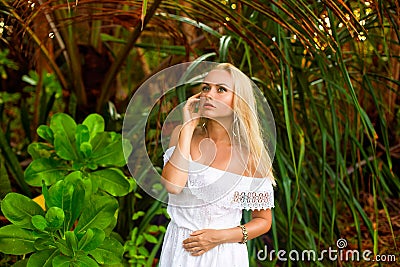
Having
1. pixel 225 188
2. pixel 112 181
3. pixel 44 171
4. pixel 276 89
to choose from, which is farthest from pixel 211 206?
pixel 276 89

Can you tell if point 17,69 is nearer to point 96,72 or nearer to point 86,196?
point 96,72

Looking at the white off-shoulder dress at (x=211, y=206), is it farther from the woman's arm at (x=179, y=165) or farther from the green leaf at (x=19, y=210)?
the green leaf at (x=19, y=210)

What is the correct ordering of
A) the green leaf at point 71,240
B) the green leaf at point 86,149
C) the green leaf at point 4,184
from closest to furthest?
the green leaf at point 71,240
the green leaf at point 86,149
the green leaf at point 4,184

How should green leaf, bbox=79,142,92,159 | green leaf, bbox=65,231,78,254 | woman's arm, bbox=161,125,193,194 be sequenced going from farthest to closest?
green leaf, bbox=79,142,92,159
green leaf, bbox=65,231,78,254
woman's arm, bbox=161,125,193,194

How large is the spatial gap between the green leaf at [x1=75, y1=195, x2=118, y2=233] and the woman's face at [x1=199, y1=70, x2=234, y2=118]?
31cm

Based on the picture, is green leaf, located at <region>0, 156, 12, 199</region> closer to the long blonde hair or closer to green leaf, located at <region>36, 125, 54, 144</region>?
green leaf, located at <region>36, 125, 54, 144</region>

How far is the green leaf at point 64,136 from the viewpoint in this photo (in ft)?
4.07

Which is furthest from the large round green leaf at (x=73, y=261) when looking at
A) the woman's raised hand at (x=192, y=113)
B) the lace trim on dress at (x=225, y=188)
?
the woman's raised hand at (x=192, y=113)

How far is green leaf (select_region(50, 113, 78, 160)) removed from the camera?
1.24 m

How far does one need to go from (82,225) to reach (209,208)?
29cm

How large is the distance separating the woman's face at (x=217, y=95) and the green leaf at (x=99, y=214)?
31cm

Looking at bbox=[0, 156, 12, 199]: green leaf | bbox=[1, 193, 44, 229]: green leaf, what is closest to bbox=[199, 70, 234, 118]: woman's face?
bbox=[1, 193, 44, 229]: green leaf

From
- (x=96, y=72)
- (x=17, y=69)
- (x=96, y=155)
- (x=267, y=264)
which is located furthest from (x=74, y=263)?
(x=17, y=69)

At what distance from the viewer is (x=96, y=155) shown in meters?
1.25
